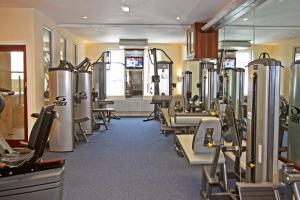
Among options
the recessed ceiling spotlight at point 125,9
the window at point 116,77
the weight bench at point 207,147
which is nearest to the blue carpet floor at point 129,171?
the weight bench at point 207,147

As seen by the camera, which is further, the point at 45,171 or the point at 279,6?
the point at 279,6

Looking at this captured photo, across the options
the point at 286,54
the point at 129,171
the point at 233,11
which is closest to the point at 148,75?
the point at 233,11

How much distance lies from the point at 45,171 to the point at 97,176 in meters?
1.66

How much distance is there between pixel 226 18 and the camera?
18.9ft

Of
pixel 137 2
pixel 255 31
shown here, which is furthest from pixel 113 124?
pixel 255 31

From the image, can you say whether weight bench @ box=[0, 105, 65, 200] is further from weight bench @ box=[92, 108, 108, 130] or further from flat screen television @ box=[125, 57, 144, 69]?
flat screen television @ box=[125, 57, 144, 69]

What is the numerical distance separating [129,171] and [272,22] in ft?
10.8

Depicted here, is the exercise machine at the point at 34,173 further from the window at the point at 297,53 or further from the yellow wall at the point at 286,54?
the window at the point at 297,53

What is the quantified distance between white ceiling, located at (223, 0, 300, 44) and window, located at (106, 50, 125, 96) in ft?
21.4

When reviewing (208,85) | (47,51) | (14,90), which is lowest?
(14,90)

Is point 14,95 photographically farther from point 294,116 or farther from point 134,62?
point 134,62

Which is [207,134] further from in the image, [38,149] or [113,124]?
[113,124]

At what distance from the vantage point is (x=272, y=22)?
17.1 ft

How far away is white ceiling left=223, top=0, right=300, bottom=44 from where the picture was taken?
4.62 m
